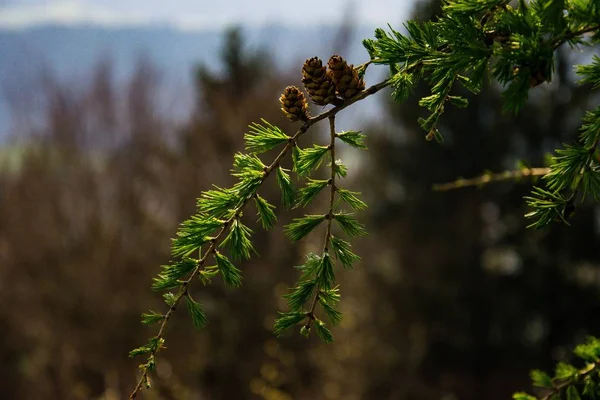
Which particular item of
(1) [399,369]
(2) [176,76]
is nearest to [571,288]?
(1) [399,369]

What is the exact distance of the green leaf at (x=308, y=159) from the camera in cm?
92

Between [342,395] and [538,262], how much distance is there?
127 inches

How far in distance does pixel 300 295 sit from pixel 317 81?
0.97 ft

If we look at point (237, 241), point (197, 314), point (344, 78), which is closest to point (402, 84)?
point (344, 78)

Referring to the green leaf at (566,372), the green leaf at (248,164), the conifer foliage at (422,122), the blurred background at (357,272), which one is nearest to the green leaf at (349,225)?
the conifer foliage at (422,122)

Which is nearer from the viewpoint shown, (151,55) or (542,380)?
(542,380)

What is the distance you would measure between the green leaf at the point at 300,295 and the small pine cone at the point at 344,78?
0.26m

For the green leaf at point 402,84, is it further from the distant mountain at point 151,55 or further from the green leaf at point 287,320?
the distant mountain at point 151,55

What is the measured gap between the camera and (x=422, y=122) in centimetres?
98

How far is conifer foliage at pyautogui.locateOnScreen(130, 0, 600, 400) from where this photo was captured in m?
0.79

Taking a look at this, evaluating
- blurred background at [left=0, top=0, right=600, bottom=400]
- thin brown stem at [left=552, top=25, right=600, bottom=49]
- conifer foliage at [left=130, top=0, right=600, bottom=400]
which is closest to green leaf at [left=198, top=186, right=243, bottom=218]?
conifer foliage at [left=130, top=0, right=600, bottom=400]

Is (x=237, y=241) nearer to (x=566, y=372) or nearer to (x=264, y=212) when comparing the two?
(x=264, y=212)

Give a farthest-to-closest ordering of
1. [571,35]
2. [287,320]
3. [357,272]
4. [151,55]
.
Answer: [151,55] → [357,272] → [287,320] → [571,35]

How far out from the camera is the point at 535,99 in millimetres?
9312
